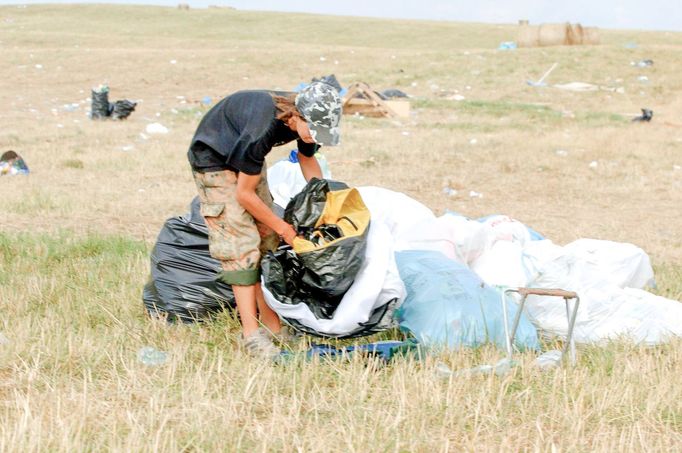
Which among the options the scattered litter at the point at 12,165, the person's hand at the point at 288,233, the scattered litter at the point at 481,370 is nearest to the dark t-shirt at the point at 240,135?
the person's hand at the point at 288,233

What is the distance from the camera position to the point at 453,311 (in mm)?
3816

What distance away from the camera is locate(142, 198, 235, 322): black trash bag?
412 cm

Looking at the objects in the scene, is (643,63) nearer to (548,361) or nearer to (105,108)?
(105,108)

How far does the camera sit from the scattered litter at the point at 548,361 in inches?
132

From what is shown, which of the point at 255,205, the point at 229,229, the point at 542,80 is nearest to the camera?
the point at 255,205

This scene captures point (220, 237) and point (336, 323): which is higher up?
point (220, 237)

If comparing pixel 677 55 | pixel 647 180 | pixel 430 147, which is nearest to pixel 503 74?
pixel 677 55

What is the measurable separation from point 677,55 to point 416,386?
22899mm

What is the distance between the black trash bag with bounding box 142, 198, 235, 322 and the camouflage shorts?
0.40 m

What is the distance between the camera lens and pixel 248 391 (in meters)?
2.98

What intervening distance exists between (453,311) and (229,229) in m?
1.07

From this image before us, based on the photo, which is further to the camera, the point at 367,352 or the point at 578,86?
the point at 578,86

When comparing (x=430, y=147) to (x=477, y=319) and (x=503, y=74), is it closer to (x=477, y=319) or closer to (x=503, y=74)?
(x=477, y=319)

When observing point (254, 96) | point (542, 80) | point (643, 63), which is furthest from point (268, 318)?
point (643, 63)
